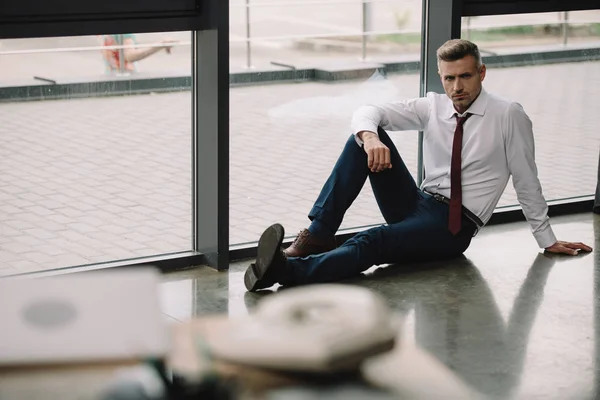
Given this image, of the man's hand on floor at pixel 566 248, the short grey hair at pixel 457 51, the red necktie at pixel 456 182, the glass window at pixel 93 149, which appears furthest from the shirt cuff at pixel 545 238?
the glass window at pixel 93 149

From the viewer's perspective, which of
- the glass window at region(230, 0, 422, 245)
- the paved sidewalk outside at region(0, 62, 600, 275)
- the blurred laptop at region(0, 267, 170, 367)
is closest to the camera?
the blurred laptop at region(0, 267, 170, 367)

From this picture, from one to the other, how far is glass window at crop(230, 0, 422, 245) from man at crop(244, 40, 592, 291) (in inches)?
15.7

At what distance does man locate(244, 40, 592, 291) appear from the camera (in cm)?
436

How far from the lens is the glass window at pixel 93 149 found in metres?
4.14

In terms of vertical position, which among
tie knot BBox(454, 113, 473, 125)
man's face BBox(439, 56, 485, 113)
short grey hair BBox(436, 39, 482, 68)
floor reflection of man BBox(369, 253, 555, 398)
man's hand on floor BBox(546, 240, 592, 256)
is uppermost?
short grey hair BBox(436, 39, 482, 68)

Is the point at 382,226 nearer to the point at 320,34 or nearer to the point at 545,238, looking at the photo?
the point at 545,238

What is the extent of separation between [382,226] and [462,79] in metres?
0.72

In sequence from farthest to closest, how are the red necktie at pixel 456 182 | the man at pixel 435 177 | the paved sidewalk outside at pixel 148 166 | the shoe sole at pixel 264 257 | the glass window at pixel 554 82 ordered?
1. the glass window at pixel 554 82
2. the red necktie at pixel 456 182
3. the man at pixel 435 177
4. the paved sidewalk outside at pixel 148 166
5. the shoe sole at pixel 264 257

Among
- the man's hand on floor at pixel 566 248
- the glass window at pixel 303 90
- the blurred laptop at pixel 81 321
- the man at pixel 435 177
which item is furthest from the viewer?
the man's hand on floor at pixel 566 248

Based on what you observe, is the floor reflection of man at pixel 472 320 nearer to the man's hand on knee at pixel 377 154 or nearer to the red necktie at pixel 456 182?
the red necktie at pixel 456 182

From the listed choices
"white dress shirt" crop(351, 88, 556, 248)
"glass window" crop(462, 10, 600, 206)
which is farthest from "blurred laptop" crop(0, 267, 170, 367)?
"glass window" crop(462, 10, 600, 206)

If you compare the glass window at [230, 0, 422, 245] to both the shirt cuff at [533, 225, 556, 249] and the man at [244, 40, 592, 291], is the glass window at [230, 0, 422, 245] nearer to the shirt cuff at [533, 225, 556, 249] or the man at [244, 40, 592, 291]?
the man at [244, 40, 592, 291]

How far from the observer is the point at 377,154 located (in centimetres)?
427

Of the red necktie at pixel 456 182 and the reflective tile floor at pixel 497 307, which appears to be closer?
the reflective tile floor at pixel 497 307
